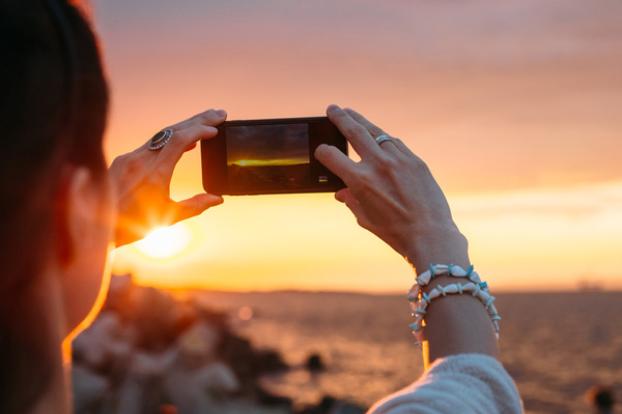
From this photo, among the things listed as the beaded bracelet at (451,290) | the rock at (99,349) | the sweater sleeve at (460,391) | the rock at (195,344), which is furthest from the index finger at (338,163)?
the rock at (195,344)

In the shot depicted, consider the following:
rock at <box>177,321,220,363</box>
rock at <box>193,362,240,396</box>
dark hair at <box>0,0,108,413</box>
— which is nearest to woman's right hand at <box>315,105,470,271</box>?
dark hair at <box>0,0,108,413</box>

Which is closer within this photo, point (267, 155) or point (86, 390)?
point (267, 155)

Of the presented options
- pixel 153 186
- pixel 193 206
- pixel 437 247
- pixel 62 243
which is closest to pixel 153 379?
pixel 193 206

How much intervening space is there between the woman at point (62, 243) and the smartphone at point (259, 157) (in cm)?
94

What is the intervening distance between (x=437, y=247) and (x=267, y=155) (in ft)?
3.47

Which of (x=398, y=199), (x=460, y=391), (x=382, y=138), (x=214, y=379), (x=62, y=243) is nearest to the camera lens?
(x=62, y=243)

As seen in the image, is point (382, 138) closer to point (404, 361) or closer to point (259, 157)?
point (259, 157)

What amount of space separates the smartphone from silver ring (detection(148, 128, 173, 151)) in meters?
0.26

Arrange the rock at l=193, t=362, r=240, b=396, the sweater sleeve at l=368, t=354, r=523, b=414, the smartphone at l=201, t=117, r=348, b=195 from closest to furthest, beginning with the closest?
the sweater sleeve at l=368, t=354, r=523, b=414 < the smartphone at l=201, t=117, r=348, b=195 < the rock at l=193, t=362, r=240, b=396

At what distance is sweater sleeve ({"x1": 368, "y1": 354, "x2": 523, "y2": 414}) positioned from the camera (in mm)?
1312

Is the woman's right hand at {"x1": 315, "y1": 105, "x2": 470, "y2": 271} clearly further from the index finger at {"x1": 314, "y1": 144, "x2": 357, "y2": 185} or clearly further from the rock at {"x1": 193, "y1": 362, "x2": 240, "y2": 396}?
the rock at {"x1": 193, "y1": 362, "x2": 240, "y2": 396}

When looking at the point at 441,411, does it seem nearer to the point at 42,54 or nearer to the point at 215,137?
the point at 42,54

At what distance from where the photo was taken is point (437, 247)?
5.41 feet

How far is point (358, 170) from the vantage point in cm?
193
